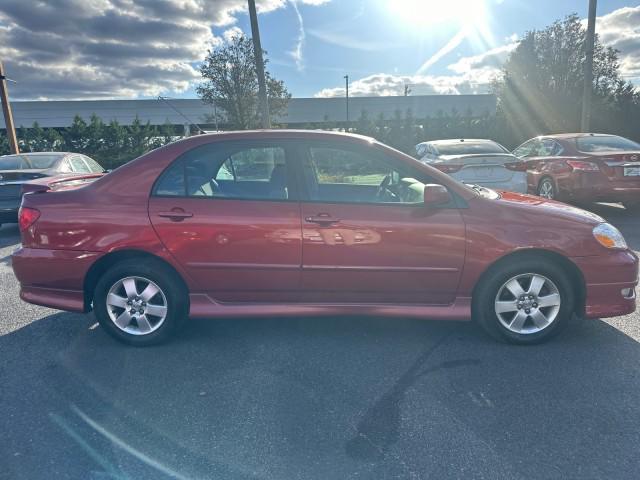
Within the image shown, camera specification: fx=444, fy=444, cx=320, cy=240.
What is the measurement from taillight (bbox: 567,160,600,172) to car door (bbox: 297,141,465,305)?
559 centimetres

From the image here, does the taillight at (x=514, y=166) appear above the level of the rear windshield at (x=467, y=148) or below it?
below

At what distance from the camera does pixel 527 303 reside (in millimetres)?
3295

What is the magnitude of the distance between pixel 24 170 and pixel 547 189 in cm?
959

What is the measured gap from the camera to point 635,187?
7332 millimetres

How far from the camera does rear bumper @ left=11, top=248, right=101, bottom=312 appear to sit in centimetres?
338

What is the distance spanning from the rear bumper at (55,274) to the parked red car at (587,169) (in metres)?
7.56

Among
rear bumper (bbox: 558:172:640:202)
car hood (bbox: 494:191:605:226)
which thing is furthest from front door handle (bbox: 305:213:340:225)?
rear bumper (bbox: 558:172:640:202)

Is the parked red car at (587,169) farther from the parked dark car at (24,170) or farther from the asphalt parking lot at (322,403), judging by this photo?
the parked dark car at (24,170)

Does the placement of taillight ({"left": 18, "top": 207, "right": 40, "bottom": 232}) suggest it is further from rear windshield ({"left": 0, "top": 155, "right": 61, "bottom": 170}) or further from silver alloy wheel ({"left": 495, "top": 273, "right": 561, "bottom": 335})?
rear windshield ({"left": 0, "top": 155, "right": 61, "bottom": 170})

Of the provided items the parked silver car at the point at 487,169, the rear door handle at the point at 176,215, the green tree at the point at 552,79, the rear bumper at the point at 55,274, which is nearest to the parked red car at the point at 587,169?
the parked silver car at the point at 487,169

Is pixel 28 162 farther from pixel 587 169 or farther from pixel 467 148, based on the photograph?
pixel 587 169

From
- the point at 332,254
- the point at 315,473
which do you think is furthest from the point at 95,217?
the point at 315,473

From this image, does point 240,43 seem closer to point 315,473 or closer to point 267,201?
point 267,201

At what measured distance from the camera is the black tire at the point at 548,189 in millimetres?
8180
